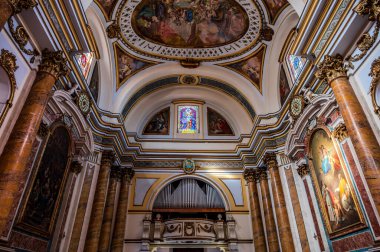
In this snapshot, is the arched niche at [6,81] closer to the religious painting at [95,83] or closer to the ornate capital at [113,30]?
the religious painting at [95,83]

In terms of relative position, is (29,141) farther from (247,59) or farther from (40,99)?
(247,59)

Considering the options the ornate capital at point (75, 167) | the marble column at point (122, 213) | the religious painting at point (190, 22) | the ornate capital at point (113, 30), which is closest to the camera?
the ornate capital at point (75, 167)

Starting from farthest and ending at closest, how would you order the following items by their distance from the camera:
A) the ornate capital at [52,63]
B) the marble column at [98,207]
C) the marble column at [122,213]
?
1. the marble column at [122,213]
2. the marble column at [98,207]
3. the ornate capital at [52,63]

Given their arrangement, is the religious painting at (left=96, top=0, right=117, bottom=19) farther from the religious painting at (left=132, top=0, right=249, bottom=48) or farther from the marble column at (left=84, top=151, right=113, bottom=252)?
the marble column at (left=84, top=151, right=113, bottom=252)

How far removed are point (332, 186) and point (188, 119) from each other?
881cm

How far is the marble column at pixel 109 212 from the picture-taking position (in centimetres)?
964

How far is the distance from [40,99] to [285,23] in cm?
946

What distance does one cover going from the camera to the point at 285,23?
10789 millimetres

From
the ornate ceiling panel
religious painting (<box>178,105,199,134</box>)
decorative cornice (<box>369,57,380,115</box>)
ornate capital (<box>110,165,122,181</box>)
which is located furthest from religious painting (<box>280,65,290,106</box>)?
ornate capital (<box>110,165,122,181</box>)

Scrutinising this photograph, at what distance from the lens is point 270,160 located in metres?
10.8

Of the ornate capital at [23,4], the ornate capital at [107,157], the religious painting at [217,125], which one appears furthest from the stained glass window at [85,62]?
the religious painting at [217,125]

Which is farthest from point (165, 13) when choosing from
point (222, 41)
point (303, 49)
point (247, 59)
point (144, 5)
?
point (303, 49)

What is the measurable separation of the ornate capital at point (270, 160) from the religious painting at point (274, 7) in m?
5.54

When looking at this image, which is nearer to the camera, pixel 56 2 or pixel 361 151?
pixel 361 151
